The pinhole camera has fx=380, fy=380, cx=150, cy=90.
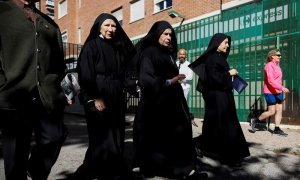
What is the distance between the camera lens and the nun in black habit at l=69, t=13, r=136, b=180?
13.6ft

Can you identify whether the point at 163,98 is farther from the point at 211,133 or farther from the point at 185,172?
the point at 211,133

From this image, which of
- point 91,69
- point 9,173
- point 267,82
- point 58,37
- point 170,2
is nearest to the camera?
point 9,173

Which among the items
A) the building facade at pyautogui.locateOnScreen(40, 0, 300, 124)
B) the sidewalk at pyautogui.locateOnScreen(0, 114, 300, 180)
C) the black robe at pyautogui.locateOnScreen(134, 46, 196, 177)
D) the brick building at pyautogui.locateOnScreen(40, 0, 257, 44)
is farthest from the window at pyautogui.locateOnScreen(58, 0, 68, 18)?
the black robe at pyautogui.locateOnScreen(134, 46, 196, 177)

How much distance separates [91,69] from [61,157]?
1988 mm

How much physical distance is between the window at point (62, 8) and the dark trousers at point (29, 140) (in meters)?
30.0

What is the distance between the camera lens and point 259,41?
397 inches

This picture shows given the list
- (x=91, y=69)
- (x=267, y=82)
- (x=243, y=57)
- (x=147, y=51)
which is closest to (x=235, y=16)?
(x=243, y=57)

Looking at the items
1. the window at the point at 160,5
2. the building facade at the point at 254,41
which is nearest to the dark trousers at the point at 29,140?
the building facade at the point at 254,41

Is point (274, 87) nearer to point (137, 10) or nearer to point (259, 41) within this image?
point (259, 41)

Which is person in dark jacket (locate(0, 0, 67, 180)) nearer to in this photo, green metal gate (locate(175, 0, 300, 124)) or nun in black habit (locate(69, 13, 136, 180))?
nun in black habit (locate(69, 13, 136, 180))

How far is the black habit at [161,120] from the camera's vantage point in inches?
173

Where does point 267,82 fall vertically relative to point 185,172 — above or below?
above

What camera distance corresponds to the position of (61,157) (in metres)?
5.56

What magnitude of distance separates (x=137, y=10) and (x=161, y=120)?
17.6 meters
